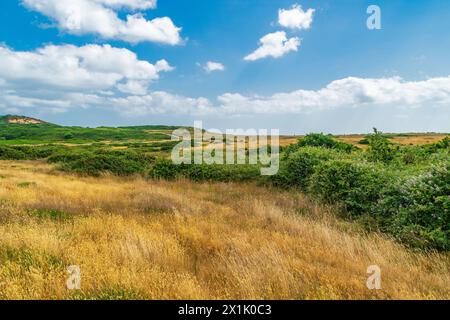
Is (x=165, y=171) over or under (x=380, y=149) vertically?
under

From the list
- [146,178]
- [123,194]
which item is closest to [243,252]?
[123,194]

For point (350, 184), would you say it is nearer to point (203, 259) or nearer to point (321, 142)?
point (203, 259)

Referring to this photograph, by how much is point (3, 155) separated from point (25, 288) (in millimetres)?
42273

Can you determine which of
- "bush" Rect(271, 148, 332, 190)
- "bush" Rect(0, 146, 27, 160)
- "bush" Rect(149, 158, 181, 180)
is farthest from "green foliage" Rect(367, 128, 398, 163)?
"bush" Rect(0, 146, 27, 160)

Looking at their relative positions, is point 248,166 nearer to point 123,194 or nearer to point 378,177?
point 123,194

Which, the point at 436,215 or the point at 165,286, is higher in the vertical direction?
the point at 436,215

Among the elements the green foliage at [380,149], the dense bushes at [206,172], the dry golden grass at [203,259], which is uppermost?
the green foliage at [380,149]

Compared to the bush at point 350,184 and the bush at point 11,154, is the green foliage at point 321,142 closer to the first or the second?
the bush at point 350,184

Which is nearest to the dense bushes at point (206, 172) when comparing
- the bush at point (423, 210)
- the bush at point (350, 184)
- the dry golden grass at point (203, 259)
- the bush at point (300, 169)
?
the bush at point (300, 169)

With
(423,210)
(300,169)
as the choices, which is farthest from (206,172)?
(423,210)

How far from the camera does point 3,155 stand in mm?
38750

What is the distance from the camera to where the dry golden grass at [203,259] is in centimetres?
426

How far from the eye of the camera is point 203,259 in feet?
18.2

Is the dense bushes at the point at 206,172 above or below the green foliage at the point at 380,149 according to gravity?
below
